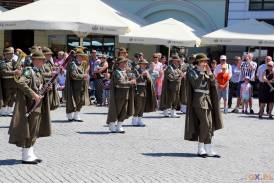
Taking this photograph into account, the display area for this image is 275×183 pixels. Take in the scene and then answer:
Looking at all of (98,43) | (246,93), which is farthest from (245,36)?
(98,43)

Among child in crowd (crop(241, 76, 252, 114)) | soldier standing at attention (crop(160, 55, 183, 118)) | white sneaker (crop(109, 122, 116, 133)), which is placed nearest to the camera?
white sneaker (crop(109, 122, 116, 133))

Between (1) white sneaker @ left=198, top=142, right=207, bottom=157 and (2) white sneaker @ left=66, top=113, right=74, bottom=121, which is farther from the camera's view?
(2) white sneaker @ left=66, top=113, right=74, bottom=121

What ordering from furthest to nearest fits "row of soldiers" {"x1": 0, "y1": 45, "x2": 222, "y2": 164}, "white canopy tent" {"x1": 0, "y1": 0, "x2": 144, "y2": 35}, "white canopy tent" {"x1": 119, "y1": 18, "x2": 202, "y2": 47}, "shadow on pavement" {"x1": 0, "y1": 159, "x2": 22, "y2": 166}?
1. "white canopy tent" {"x1": 119, "y1": 18, "x2": 202, "y2": 47}
2. "white canopy tent" {"x1": 0, "y1": 0, "x2": 144, "y2": 35}
3. "row of soldiers" {"x1": 0, "y1": 45, "x2": 222, "y2": 164}
4. "shadow on pavement" {"x1": 0, "y1": 159, "x2": 22, "y2": 166}

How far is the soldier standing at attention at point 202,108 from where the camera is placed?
31.6 ft

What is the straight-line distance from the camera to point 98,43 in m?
26.3

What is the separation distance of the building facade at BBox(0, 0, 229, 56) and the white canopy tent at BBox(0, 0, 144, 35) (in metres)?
6.78

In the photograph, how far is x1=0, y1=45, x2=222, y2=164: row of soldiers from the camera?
342 inches

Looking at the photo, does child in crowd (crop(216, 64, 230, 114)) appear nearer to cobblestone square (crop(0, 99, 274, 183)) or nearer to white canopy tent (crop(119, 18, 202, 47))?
white canopy tent (crop(119, 18, 202, 47))

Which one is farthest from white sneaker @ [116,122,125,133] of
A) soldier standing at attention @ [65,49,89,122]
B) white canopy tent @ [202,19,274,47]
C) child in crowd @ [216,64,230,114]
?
white canopy tent @ [202,19,274,47]

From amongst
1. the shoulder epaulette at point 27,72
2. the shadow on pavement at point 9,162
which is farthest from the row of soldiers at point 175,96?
the shadow on pavement at point 9,162

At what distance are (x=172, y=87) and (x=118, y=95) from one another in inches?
139

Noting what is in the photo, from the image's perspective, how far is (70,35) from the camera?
26.5m

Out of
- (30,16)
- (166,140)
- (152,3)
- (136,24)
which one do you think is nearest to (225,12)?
(152,3)

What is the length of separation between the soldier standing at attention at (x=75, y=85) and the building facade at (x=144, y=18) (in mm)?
11317
